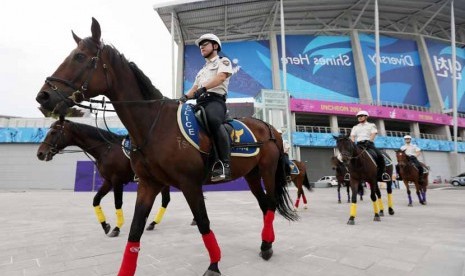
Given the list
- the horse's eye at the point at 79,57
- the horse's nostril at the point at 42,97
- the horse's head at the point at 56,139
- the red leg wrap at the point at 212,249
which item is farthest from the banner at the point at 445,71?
the horse's nostril at the point at 42,97

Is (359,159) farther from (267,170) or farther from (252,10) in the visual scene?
(252,10)

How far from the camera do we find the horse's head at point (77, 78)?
2.46m

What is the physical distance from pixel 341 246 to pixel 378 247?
525 millimetres

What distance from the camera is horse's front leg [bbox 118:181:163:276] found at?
268 cm

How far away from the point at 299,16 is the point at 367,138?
3932 cm

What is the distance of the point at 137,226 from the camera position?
110 inches

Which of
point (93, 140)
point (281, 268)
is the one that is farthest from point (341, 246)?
point (93, 140)

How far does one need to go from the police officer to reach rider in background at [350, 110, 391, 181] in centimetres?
559

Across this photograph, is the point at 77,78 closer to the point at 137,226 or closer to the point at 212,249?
the point at 137,226

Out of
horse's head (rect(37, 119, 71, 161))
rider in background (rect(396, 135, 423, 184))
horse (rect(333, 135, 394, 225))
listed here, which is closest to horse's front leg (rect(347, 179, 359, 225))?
horse (rect(333, 135, 394, 225))

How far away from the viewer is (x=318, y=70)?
1617 inches

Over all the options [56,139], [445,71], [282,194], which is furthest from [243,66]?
[282,194]

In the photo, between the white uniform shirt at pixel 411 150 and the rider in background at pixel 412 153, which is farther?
the white uniform shirt at pixel 411 150

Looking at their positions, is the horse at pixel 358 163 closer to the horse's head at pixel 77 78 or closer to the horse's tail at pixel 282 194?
the horse's tail at pixel 282 194
